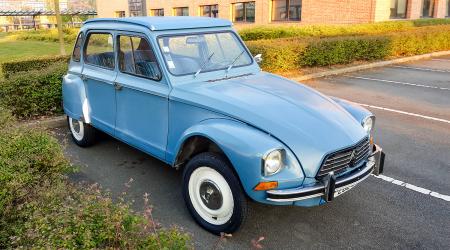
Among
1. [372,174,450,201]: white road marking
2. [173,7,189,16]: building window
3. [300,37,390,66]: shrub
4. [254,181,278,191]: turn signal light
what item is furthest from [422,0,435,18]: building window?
[254,181,278,191]: turn signal light

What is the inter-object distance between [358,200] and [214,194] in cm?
171

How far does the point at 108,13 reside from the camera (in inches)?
1604

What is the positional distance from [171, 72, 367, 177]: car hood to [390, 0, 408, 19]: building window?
2137cm

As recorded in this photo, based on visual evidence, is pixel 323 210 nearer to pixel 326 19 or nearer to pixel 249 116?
pixel 249 116

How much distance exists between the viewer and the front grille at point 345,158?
135 inches

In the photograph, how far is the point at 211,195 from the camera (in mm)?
3697

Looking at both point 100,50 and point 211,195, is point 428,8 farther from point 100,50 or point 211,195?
point 211,195

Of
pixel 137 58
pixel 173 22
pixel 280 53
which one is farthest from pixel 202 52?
pixel 280 53

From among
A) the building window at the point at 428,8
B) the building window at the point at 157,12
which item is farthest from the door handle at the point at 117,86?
the building window at the point at 157,12

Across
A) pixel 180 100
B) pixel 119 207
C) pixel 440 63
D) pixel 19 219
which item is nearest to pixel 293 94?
pixel 180 100

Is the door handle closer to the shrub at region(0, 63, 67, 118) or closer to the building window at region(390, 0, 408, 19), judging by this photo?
the shrub at region(0, 63, 67, 118)

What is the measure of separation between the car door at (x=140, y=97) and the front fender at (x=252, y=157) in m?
→ 1.01

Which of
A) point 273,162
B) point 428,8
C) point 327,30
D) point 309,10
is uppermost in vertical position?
point 428,8

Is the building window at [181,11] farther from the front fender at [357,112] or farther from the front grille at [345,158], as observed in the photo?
the front grille at [345,158]
